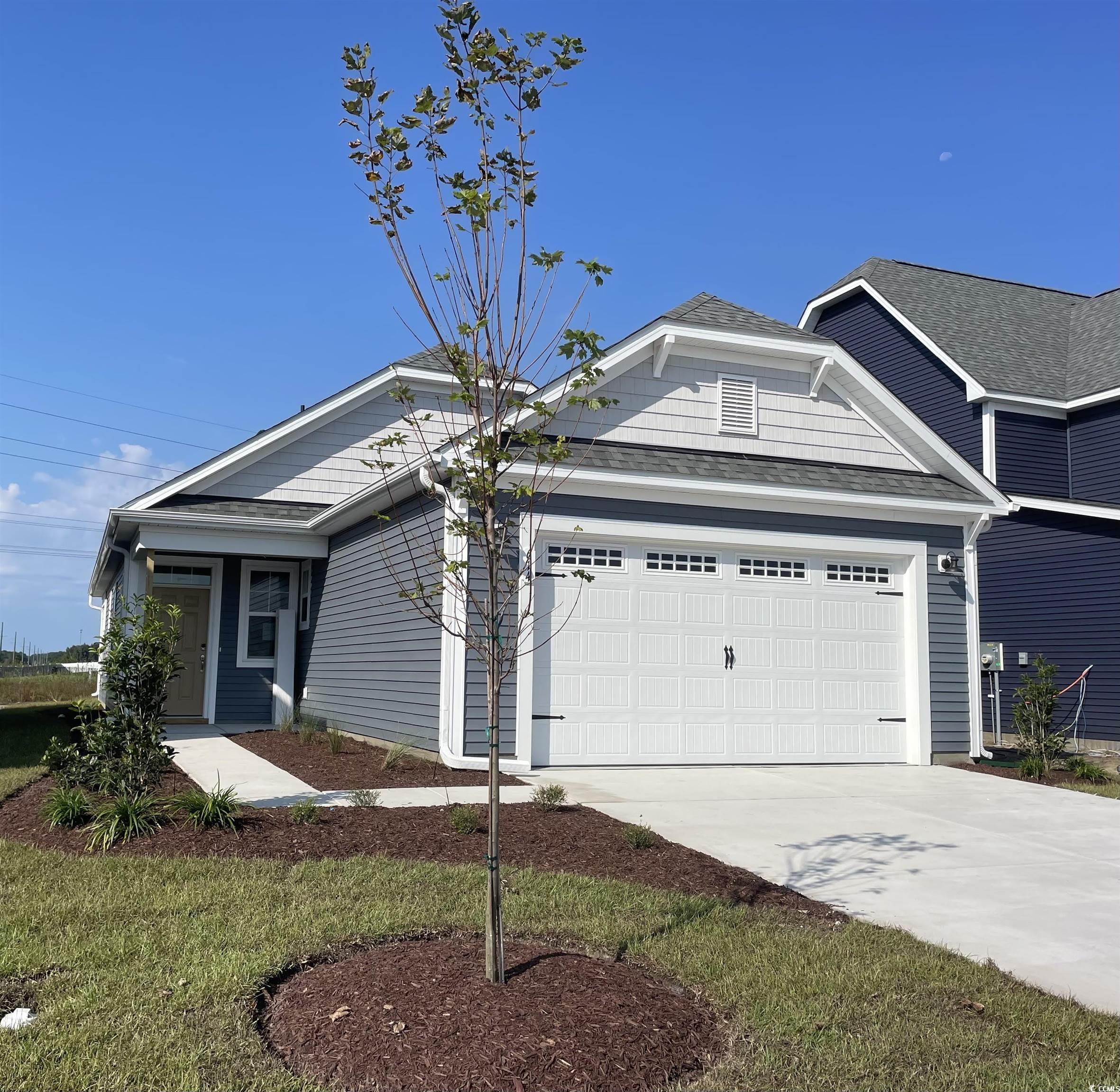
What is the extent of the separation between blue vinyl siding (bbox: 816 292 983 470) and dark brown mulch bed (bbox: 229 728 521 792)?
12364mm

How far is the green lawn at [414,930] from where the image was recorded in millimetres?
3283

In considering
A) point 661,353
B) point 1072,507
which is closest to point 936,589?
point 661,353

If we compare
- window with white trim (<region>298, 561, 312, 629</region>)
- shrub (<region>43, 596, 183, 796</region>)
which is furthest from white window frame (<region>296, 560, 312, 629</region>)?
shrub (<region>43, 596, 183, 796</region>)

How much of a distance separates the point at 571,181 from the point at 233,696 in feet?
40.9

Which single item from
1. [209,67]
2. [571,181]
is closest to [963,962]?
[571,181]

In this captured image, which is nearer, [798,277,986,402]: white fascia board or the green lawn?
the green lawn

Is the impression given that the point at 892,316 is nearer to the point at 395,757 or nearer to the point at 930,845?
the point at 395,757

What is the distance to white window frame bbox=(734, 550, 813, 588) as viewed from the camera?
37.4 ft

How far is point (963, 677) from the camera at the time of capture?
475 inches

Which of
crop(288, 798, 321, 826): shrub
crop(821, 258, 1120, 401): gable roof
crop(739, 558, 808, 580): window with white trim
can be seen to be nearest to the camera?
crop(288, 798, 321, 826): shrub

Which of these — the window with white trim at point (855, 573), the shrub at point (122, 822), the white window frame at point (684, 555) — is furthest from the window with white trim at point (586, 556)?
the shrub at point (122, 822)

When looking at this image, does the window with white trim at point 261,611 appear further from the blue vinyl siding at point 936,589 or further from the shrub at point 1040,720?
the shrub at point 1040,720

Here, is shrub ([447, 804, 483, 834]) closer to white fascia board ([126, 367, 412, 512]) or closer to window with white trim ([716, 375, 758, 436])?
window with white trim ([716, 375, 758, 436])

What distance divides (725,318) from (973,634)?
196 inches
